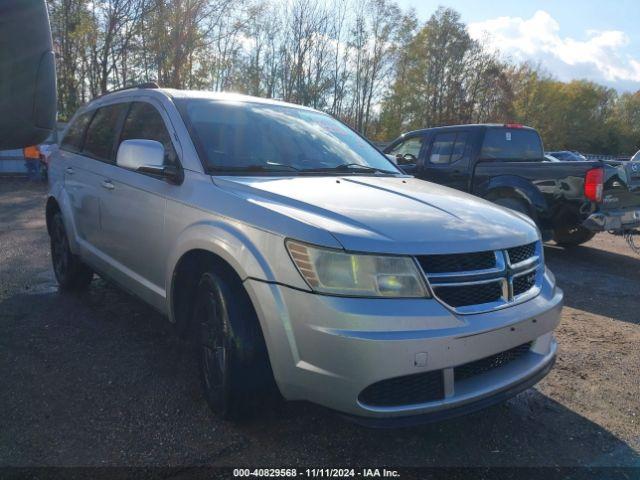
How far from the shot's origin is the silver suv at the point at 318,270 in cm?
200

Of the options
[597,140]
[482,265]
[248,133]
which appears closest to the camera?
[482,265]

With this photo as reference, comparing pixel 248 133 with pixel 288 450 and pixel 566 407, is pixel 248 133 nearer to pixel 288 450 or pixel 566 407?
pixel 288 450

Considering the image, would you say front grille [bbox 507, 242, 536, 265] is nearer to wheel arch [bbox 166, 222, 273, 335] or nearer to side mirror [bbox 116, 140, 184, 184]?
wheel arch [bbox 166, 222, 273, 335]

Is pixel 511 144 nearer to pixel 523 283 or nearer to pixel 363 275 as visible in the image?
pixel 523 283

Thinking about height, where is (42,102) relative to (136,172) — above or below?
above

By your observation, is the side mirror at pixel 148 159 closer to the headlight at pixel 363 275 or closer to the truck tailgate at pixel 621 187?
the headlight at pixel 363 275

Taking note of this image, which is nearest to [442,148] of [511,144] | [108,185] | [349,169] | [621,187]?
[511,144]

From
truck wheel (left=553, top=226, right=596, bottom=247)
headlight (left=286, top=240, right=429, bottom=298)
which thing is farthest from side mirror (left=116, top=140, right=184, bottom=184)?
truck wheel (left=553, top=226, right=596, bottom=247)

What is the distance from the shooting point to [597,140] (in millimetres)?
59594

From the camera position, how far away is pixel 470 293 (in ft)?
7.08

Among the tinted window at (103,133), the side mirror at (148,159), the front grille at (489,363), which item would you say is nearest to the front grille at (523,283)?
the front grille at (489,363)

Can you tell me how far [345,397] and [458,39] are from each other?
48038 millimetres

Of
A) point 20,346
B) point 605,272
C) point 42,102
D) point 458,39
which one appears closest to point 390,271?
point 42,102

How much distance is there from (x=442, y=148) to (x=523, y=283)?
5.66m
